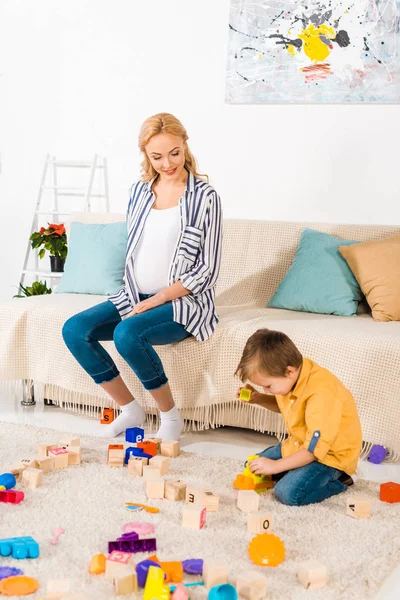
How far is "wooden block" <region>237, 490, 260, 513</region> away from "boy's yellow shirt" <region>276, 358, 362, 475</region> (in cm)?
20

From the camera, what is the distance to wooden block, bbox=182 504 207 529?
6.20 feet

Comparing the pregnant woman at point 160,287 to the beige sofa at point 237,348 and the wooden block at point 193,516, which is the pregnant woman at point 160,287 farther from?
the wooden block at point 193,516

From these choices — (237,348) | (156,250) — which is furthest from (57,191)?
(237,348)

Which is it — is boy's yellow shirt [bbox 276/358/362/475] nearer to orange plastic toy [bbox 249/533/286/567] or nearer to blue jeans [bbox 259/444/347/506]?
blue jeans [bbox 259/444/347/506]

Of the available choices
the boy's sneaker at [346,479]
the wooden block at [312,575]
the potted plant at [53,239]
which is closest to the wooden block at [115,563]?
the wooden block at [312,575]

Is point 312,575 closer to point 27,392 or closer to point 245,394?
point 245,394

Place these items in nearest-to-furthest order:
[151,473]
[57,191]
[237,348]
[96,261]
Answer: [151,473] < [237,348] < [96,261] < [57,191]

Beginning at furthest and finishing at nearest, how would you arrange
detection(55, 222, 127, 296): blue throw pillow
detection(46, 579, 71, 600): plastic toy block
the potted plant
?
the potted plant
detection(55, 222, 127, 296): blue throw pillow
detection(46, 579, 71, 600): plastic toy block

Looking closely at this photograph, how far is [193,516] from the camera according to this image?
6.21ft

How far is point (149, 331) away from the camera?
2609 millimetres

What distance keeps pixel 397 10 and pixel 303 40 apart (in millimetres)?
444

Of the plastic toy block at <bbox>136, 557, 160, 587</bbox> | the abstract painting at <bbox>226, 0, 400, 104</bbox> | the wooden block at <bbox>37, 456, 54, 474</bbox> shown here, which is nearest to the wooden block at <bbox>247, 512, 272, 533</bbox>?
the plastic toy block at <bbox>136, 557, 160, 587</bbox>

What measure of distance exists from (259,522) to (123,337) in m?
0.92

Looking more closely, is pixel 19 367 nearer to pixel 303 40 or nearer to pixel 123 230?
pixel 123 230
